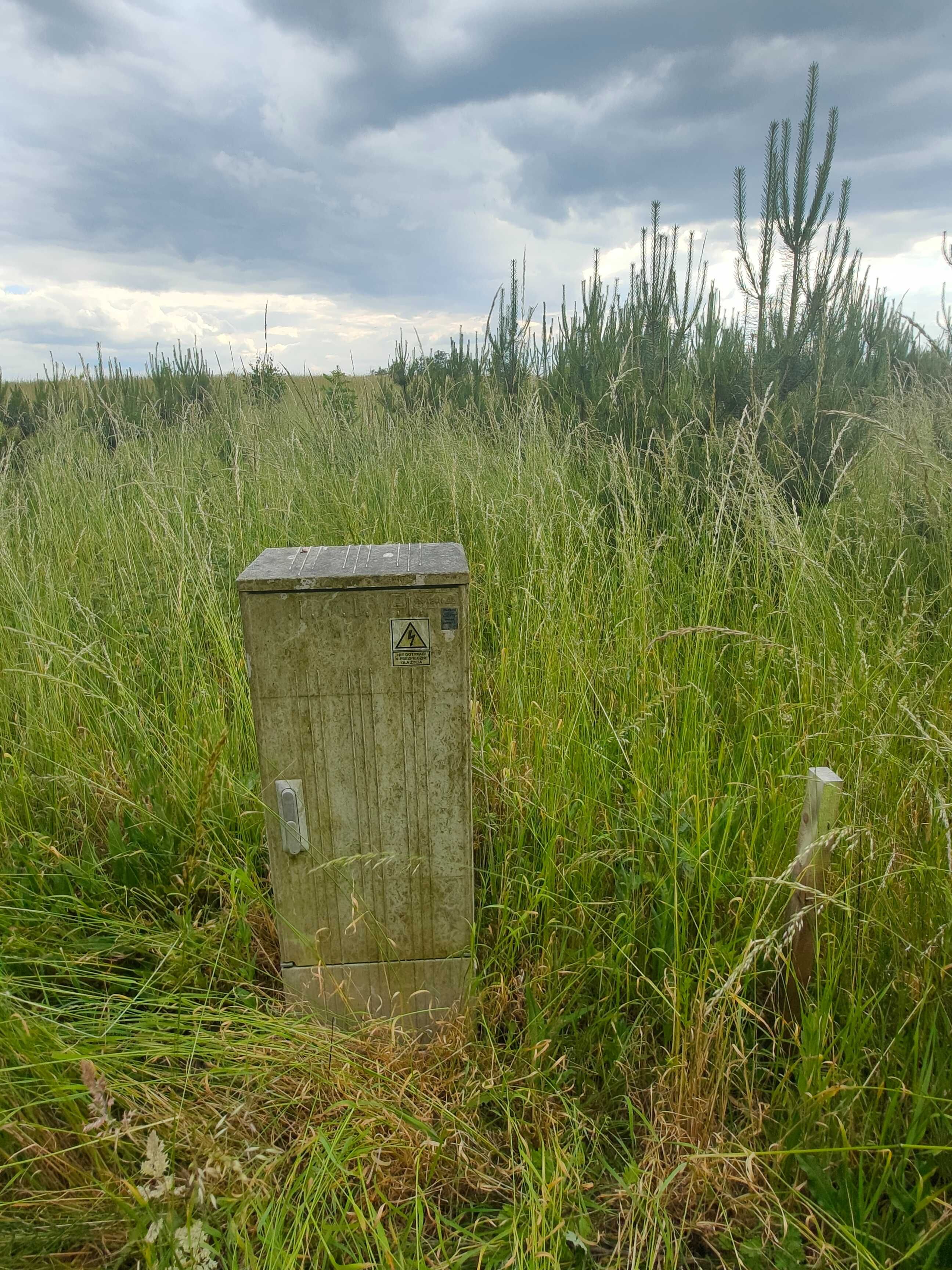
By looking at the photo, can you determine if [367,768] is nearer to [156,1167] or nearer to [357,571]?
[357,571]

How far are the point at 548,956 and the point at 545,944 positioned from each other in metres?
0.06

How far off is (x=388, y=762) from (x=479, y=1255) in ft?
2.94

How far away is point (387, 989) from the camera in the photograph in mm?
1776

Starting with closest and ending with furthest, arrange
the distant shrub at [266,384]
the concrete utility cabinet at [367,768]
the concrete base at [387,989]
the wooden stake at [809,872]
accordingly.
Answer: the wooden stake at [809,872]
the concrete utility cabinet at [367,768]
the concrete base at [387,989]
the distant shrub at [266,384]

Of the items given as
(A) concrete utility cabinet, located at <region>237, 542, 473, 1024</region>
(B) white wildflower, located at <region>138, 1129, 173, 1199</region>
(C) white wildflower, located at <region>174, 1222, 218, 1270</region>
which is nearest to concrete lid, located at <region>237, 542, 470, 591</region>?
(A) concrete utility cabinet, located at <region>237, 542, 473, 1024</region>

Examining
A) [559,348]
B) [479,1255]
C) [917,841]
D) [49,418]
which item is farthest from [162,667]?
[49,418]

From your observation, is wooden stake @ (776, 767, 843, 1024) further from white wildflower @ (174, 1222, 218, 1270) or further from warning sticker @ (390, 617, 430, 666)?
white wildflower @ (174, 1222, 218, 1270)

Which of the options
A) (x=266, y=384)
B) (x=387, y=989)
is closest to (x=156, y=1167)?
Result: (x=387, y=989)

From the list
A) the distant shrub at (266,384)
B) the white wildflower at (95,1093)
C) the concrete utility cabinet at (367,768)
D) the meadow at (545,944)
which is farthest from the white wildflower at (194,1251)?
the distant shrub at (266,384)

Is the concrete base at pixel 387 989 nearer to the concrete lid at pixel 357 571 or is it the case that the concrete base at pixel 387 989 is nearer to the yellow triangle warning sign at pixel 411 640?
the yellow triangle warning sign at pixel 411 640

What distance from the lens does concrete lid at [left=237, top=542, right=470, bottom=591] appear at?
5.07ft

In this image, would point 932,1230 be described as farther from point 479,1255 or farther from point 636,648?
point 636,648

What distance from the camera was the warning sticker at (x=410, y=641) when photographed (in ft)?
5.20

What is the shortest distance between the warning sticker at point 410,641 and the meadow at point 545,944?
55 centimetres
